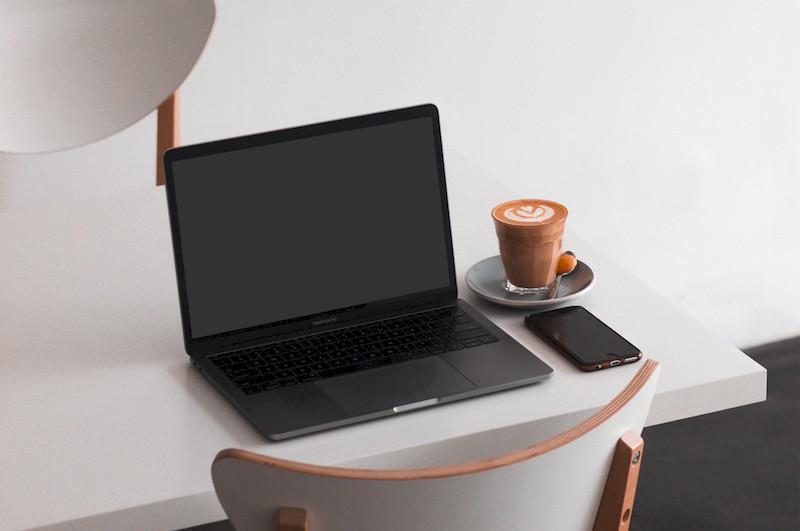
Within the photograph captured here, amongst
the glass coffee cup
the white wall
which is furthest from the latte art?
the white wall

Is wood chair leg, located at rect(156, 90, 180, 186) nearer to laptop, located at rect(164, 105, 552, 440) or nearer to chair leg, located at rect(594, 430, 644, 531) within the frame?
laptop, located at rect(164, 105, 552, 440)

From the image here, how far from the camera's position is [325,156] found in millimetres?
1304

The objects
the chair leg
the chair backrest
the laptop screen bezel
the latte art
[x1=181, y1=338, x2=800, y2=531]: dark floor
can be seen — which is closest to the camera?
the chair backrest

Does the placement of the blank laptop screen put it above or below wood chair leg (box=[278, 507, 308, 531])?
above

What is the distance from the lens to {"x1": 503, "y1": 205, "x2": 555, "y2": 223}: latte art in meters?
1.37

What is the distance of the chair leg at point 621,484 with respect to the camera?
97 cm

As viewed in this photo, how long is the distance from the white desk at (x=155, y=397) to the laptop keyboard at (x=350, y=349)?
0.14 feet

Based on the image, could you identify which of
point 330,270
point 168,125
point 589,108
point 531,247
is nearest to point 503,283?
point 531,247

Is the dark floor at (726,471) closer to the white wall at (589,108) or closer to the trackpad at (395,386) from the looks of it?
the white wall at (589,108)

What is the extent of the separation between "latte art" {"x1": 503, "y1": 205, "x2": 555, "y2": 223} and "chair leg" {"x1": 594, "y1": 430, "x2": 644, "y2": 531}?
42cm

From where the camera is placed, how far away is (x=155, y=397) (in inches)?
46.6

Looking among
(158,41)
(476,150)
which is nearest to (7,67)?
(158,41)

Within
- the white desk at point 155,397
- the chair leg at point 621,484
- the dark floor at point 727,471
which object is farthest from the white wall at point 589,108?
the chair leg at point 621,484

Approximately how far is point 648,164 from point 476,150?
450 mm
